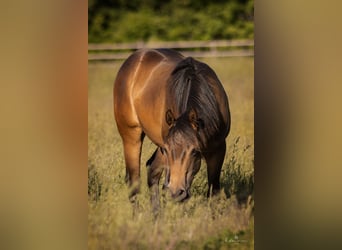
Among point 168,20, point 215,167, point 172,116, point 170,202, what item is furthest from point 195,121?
point 168,20

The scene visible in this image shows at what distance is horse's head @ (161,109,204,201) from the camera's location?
373 cm

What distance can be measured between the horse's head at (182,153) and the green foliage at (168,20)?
64 centimetres

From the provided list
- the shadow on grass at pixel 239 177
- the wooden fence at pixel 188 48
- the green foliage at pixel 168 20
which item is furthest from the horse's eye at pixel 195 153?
the green foliage at pixel 168 20

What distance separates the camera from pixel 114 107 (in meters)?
3.97

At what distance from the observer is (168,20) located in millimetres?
3861

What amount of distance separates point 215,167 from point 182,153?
0.30 m

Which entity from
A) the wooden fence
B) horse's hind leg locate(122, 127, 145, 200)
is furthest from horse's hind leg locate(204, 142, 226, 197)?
the wooden fence

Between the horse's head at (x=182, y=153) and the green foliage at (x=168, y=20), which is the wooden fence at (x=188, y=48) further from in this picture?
the horse's head at (x=182, y=153)

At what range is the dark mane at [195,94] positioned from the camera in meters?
3.81

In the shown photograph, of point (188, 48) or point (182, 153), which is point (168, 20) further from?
point (182, 153)
